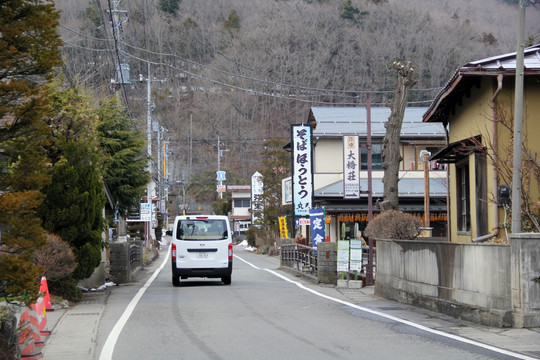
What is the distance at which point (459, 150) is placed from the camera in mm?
18344

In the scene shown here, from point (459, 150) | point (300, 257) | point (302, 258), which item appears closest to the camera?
point (459, 150)

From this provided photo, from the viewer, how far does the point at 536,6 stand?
12.6 m

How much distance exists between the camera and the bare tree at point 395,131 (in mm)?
20516

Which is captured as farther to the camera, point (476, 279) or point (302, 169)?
point (302, 169)

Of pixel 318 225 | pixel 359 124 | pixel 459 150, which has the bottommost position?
pixel 318 225

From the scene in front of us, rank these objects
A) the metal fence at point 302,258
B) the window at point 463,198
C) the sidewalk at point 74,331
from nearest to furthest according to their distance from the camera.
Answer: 1. the sidewalk at point 74,331
2. the window at point 463,198
3. the metal fence at point 302,258

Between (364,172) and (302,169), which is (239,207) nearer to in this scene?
(364,172)

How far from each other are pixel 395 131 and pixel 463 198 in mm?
2909

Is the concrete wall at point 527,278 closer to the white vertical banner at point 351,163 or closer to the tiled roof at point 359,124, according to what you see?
the white vertical banner at point 351,163

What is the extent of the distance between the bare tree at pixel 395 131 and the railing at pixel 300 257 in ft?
15.1

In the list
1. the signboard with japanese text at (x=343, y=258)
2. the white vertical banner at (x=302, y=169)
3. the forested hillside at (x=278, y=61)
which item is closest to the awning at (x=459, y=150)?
the signboard with japanese text at (x=343, y=258)

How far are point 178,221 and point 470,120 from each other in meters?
9.77

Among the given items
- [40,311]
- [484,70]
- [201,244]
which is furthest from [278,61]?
[40,311]

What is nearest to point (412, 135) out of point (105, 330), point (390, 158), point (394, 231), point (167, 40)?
point (390, 158)
